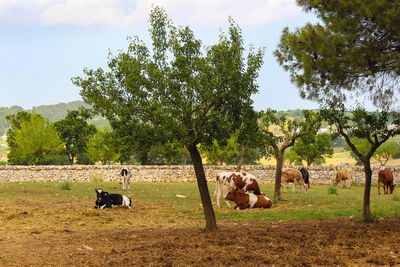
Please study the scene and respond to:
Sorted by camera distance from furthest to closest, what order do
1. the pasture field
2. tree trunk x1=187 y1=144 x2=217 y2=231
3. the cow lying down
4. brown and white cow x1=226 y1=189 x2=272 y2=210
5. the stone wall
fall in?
1. the stone wall
2. brown and white cow x1=226 y1=189 x2=272 y2=210
3. the cow lying down
4. tree trunk x1=187 y1=144 x2=217 y2=231
5. the pasture field

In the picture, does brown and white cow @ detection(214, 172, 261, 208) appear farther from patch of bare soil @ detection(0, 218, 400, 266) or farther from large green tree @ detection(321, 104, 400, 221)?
large green tree @ detection(321, 104, 400, 221)

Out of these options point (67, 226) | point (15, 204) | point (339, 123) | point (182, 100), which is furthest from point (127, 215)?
point (339, 123)

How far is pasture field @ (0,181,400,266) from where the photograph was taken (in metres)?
9.05

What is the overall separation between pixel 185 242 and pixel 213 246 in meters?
0.92

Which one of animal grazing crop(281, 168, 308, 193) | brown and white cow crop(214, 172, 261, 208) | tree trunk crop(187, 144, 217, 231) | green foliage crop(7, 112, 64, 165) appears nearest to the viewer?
tree trunk crop(187, 144, 217, 231)

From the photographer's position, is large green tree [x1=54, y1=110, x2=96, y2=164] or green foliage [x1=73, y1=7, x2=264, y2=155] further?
large green tree [x1=54, y1=110, x2=96, y2=164]

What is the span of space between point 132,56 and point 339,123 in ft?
23.3

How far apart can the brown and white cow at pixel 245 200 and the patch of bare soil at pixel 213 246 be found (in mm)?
5846

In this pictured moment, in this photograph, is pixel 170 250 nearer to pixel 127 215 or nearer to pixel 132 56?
pixel 132 56

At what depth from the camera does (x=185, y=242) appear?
35.1 feet

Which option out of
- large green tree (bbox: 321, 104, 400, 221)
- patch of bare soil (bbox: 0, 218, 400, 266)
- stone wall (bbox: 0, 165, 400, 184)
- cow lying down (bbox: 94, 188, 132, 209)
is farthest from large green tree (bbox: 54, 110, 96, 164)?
large green tree (bbox: 321, 104, 400, 221)

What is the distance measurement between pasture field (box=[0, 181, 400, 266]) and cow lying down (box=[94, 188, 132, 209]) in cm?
51

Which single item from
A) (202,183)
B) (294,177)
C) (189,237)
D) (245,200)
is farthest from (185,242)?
(294,177)

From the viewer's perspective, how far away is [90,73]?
12609 mm
